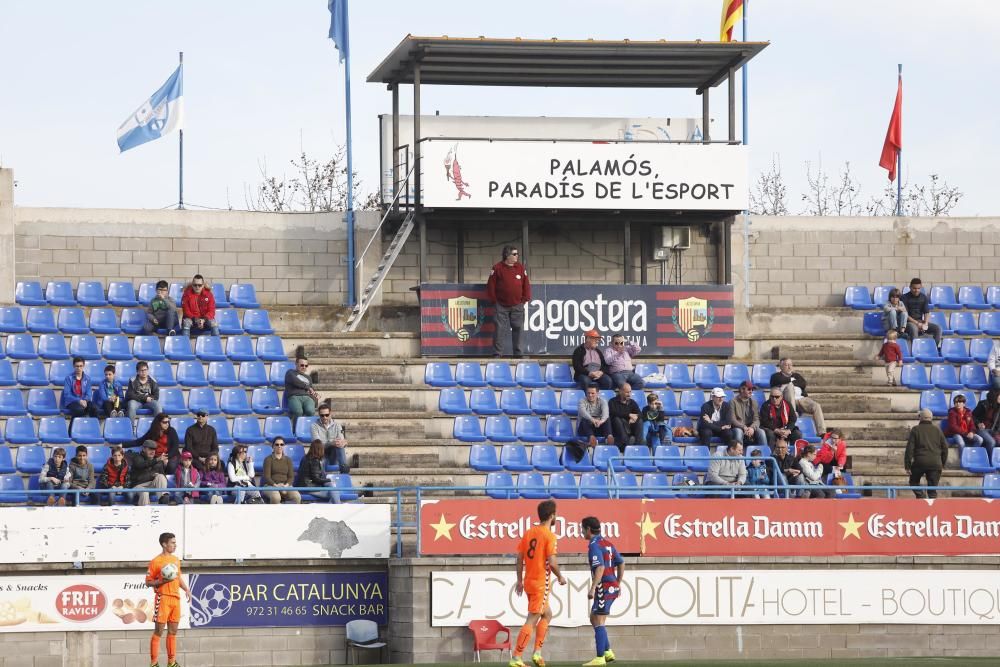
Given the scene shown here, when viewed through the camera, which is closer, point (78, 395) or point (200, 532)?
point (200, 532)

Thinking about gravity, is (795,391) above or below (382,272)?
below

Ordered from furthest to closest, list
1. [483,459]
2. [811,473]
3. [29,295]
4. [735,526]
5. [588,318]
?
[588,318]
[29,295]
[483,459]
[811,473]
[735,526]

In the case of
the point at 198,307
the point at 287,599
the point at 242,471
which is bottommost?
the point at 287,599

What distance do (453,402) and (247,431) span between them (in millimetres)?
3354

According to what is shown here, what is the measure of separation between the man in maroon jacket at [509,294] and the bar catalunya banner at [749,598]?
7.41 m

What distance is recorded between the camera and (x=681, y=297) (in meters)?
28.2

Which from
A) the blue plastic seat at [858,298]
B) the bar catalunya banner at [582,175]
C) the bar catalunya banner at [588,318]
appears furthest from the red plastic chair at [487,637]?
the blue plastic seat at [858,298]

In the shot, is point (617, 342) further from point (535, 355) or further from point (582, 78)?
point (582, 78)

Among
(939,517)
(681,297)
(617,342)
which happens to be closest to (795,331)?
(681,297)

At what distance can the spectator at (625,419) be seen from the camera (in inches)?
958

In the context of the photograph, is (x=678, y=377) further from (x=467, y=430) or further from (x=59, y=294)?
(x=59, y=294)

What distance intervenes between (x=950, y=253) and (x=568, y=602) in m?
13.4

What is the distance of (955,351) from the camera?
92.7 ft

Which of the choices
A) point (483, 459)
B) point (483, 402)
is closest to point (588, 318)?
point (483, 402)
